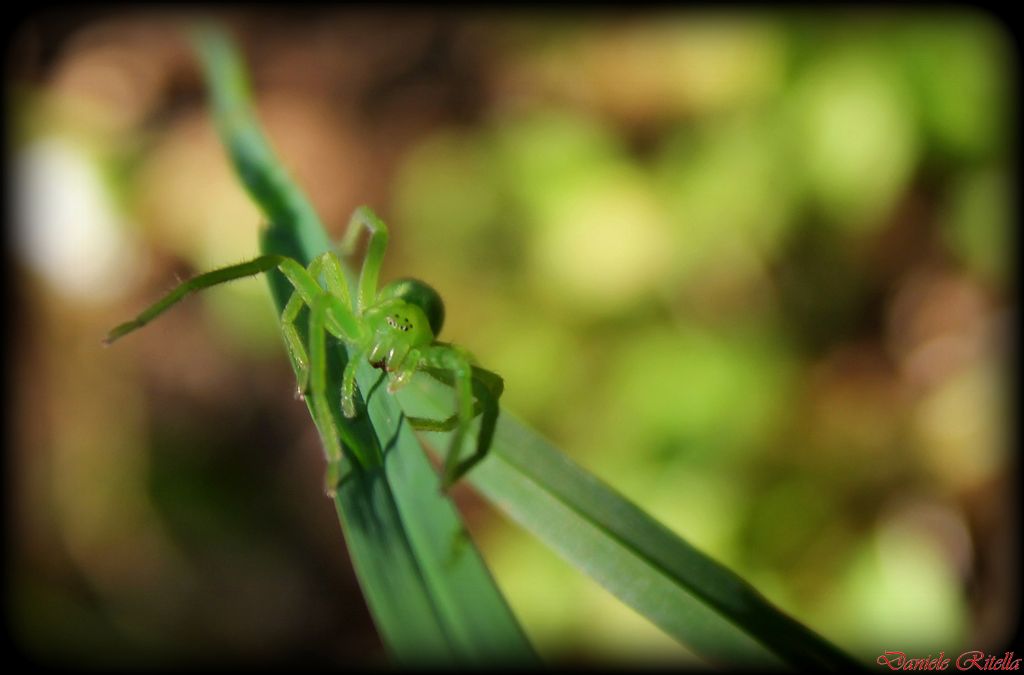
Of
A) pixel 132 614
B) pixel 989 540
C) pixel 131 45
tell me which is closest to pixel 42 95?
pixel 131 45

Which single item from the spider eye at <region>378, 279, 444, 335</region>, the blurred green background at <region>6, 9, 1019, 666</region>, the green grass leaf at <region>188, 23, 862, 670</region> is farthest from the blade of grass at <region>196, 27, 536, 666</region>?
the blurred green background at <region>6, 9, 1019, 666</region>

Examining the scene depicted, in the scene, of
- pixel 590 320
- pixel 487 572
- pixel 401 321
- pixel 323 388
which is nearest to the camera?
pixel 487 572

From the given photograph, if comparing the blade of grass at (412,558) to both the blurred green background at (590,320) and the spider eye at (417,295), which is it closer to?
the spider eye at (417,295)

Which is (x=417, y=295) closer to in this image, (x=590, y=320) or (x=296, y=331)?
(x=296, y=331)

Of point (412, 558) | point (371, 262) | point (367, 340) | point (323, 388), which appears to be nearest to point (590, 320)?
point (371, 262)

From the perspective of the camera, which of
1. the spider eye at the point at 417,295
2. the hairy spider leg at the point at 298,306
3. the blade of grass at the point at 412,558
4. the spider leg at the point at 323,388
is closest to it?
the blade of grass at the point at 412,558

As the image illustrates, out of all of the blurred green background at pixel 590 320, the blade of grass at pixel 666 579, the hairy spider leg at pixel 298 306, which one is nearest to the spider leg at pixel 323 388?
the hairy spider leg at pixel 298 306
